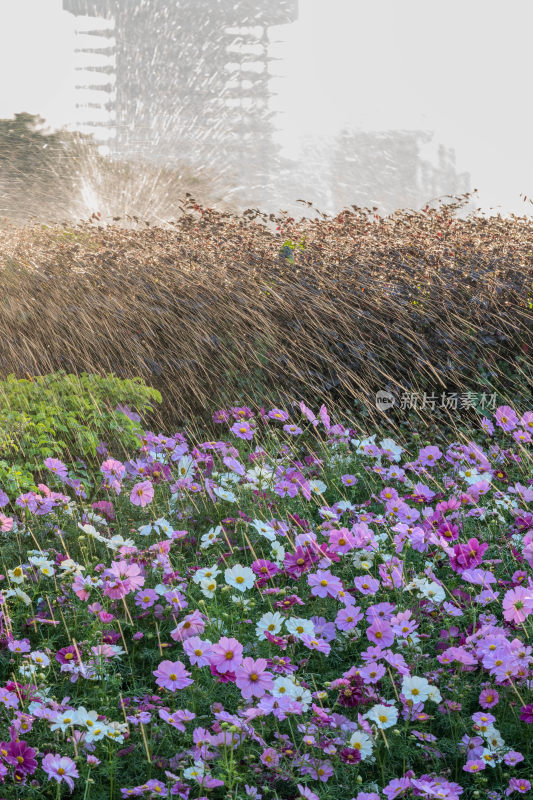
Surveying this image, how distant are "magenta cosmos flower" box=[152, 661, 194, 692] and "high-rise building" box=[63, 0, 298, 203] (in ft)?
84.3

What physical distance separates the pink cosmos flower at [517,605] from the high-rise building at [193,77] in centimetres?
2560

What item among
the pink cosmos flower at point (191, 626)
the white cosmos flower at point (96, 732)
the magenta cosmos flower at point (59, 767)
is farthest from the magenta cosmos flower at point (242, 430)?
the magenta cosmos flower at point (59, 767)

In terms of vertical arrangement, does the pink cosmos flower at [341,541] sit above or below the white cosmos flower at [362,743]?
above

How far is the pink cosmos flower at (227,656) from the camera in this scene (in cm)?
173

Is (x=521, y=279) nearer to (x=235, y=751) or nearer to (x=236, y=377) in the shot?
(x=236, y=377)

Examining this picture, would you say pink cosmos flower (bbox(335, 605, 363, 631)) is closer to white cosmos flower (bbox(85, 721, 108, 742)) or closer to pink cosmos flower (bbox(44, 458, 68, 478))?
white cosmos flower (bbox(85, 721, 108, 742))

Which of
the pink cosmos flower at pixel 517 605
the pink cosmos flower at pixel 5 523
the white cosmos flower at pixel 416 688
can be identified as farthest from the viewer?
the pink cosmos flower at pixel 5 523

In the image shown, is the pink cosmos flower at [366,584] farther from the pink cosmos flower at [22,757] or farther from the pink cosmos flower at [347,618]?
the pink cosmos flower at [22,757]

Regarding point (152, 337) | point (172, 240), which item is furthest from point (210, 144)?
point (152, 337)

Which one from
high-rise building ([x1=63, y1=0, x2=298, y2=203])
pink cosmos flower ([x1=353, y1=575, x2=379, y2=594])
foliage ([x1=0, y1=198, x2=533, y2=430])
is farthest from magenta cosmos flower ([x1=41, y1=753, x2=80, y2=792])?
high-rise building ([x1=63, y1=0, x2=298, y2=203])

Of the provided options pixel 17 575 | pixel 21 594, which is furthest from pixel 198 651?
pixel 17 575

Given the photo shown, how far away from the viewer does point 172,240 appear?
7.28m

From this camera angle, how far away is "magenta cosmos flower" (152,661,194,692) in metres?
1.80

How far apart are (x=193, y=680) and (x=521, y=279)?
384 cm
